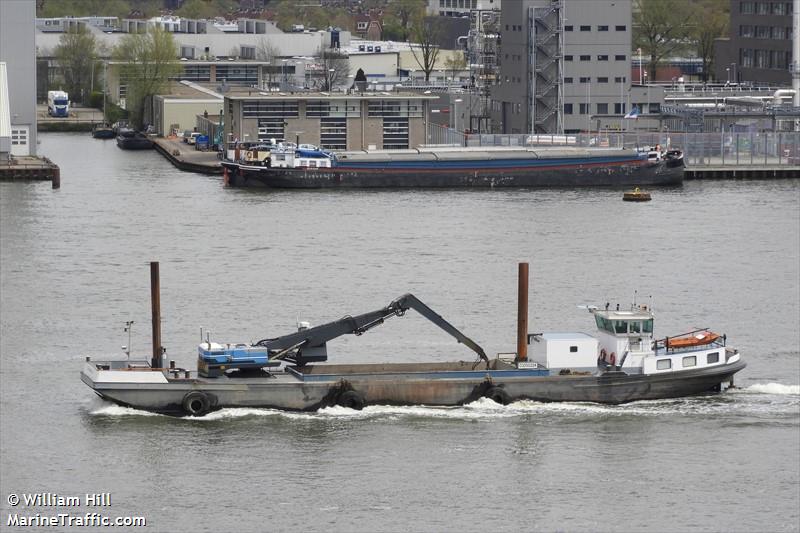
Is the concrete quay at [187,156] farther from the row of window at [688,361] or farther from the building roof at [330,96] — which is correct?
the row of window at [688,361]

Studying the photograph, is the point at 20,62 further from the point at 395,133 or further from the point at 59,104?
the point at 59,104

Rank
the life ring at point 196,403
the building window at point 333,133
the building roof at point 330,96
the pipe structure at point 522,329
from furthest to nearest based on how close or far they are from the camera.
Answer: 1. the building window at point 333,133
2. the building roof at point 330,96
3. the pipe structure at point 522,329
4. the life ring at point 196,403

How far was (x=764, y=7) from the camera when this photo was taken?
95.6 m

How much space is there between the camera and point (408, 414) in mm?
32531

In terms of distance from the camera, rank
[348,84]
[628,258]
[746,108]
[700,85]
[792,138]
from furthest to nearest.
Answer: [348,84], [700,85], [746,108], [792,138], [628,258]

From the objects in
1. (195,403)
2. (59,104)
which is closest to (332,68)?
(59,104)

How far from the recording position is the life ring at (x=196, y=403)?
3225 centimetres

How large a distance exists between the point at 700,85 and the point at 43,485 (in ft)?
230

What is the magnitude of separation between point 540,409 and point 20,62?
4719cm

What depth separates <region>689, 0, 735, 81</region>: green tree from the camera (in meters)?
110

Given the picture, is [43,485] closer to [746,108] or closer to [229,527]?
[229,527]

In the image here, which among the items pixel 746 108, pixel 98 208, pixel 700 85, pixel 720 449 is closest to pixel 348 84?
pixel 700 85

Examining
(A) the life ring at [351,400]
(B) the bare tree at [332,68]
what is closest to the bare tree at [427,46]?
(B) the bare tree at [332,68]

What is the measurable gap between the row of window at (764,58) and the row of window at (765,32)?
27.8 inches
